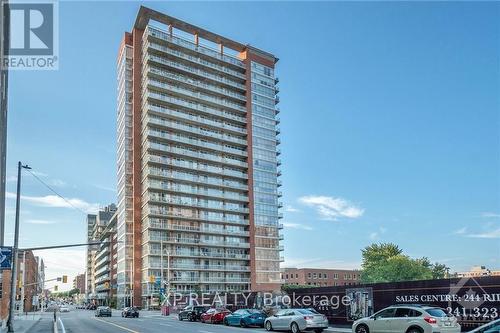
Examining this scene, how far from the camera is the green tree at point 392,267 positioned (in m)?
101

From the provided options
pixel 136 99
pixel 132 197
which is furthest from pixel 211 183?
pixel 136 99

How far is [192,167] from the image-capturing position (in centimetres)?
11619

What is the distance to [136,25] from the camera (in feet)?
391

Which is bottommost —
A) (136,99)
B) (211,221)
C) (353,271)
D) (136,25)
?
(353,271)

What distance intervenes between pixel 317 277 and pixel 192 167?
228 ft

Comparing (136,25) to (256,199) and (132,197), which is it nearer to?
(132,197)

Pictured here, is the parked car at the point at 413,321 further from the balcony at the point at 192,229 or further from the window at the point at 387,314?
the balcony at the point at 192,229

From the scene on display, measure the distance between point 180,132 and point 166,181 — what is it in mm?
12239

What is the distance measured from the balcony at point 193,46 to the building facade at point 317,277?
71880 millimetres

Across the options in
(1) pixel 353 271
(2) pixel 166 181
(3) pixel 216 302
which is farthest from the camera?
(1) pixel 353 271

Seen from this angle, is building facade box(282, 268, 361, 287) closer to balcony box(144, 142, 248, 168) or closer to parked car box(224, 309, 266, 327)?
balcony box(144, 142, 248, 168)

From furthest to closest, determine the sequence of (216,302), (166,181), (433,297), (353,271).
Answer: (353,271), (166,181), (216,302), (433,297)

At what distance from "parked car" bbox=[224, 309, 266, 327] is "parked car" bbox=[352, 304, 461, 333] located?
12712 mm

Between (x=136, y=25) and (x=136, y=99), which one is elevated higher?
(x=136, y=25)
